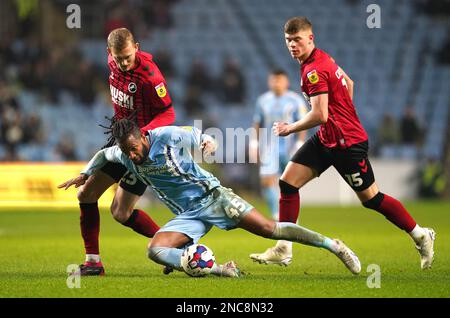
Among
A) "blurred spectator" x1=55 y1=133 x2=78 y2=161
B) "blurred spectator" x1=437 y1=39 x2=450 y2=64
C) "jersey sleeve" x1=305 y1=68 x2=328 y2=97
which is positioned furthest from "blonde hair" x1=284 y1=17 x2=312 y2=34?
"blurred spectator" x1=437 y1=39 x2=450 y2=64

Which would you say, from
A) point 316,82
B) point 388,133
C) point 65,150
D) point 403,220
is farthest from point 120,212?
point 388,133

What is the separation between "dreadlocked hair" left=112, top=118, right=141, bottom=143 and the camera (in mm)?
6512

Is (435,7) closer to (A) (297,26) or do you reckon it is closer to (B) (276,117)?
(B) (276,117)

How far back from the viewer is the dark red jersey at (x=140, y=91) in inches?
295

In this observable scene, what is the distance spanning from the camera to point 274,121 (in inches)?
501

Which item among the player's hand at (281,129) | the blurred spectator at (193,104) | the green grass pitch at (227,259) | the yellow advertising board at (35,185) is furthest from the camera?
the blurred spectator at (193,104)

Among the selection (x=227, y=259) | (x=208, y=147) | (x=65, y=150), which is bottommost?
(x=65, y=150)

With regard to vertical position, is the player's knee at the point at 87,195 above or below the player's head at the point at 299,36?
below

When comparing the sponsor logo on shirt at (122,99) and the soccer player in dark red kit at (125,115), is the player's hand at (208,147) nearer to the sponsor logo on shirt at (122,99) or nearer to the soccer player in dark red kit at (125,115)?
the soccer player in dark red kit at (125,115)

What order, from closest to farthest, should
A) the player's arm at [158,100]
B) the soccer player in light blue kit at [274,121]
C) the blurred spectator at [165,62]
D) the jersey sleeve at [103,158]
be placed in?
1. the jersey sleeve at [103,158]
2. the player's arm at [158,100]
3. the soccer player in light blue kit at [274,121]
4. the blurred spectator at [165,62]

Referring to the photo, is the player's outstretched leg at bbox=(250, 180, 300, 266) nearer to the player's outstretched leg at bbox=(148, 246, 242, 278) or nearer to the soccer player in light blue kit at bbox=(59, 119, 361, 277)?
the soccer player in light blue kit at bbox=(59, 119, 361, 277)

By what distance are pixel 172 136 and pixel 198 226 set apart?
2.44ft

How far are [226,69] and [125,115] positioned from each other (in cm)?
1453

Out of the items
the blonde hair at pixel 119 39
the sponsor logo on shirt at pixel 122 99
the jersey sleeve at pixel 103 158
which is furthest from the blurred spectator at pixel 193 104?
the jersey sleeve at pixel 103 158
